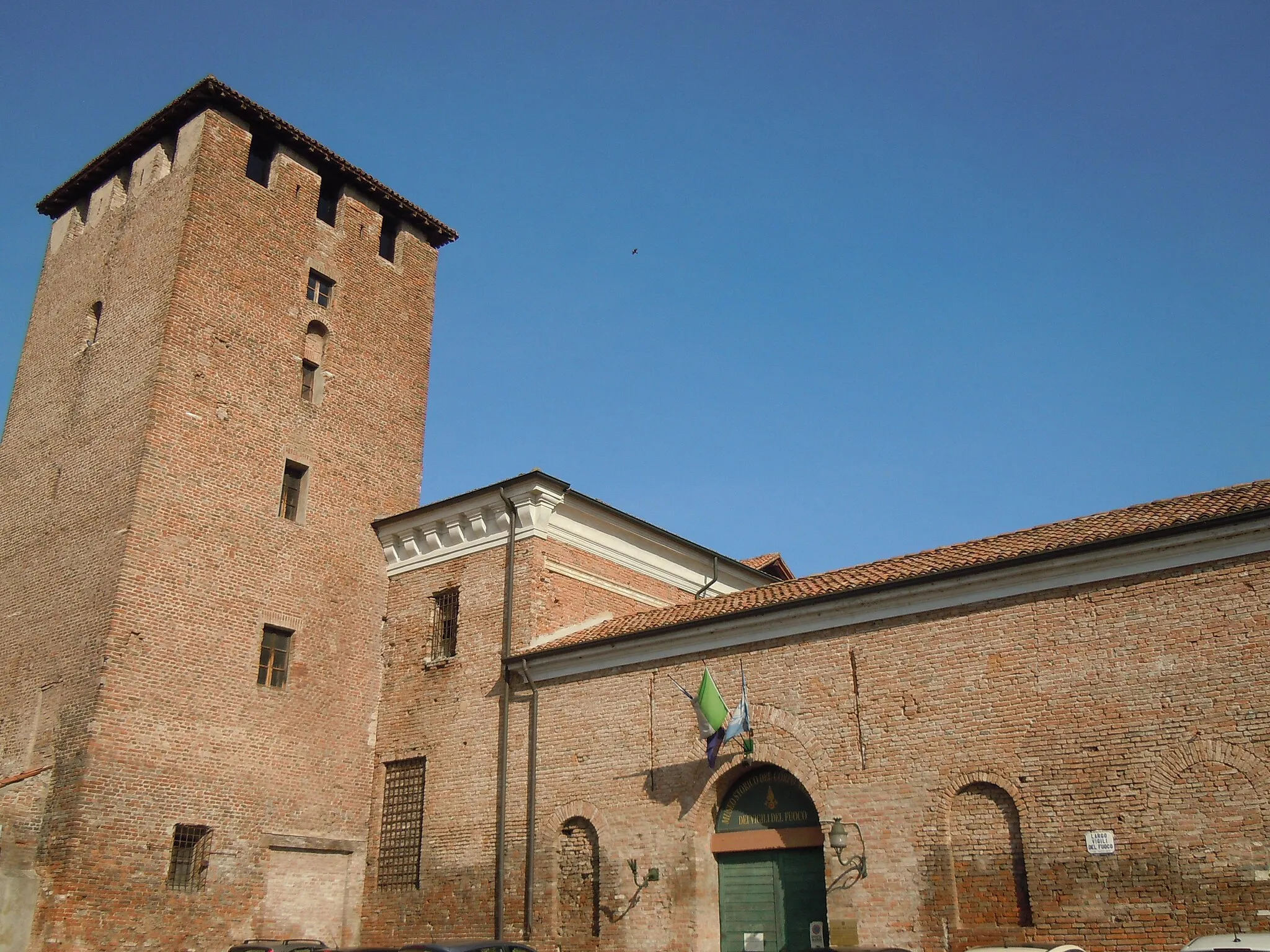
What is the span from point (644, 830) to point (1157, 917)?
6.79 m

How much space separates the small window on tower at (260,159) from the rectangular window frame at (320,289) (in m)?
1.98

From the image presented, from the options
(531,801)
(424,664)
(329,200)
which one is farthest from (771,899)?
(329,200)

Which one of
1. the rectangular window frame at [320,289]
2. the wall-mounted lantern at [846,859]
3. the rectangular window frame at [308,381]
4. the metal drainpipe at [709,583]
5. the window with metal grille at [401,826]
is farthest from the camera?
the metal drainpipe at [709,583]

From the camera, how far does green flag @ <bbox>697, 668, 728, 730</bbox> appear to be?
1482 cm

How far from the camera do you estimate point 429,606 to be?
782 inches

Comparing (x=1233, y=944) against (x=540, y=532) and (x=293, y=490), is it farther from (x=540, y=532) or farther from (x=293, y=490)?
(x=293, y=490)

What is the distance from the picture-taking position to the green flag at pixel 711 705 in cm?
1482

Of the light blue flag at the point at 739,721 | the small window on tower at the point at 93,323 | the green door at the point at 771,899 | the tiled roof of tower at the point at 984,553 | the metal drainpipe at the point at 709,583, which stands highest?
the small window on tower at the point at 93,323

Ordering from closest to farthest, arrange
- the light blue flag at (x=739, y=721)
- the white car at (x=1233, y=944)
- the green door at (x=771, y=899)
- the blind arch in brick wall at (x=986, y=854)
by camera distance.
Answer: the white car at (x=1233, y=944) → the blind arch in brick wall at (x=986, y=854) → the green door at (x=771, y=899) → the light blue flag at (x=739, y=721)

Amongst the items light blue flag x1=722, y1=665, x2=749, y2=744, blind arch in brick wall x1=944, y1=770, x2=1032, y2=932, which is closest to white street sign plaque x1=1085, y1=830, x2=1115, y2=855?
blind arch in brick wall x1=944, y1=770, x2=1032, y2=932

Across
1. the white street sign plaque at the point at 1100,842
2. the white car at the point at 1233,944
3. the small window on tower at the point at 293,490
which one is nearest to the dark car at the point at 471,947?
the white street sign plaque at the point at 1100,842

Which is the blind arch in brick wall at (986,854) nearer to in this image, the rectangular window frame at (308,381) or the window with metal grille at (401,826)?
the window with metal grille at (401,826)

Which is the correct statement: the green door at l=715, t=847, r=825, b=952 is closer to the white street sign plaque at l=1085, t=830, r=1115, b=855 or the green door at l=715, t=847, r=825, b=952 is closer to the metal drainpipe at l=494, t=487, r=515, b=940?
the white street sign plaque at l=1085, t=830, r=1115, b=855

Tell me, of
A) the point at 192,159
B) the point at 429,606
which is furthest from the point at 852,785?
the point at 192,159
